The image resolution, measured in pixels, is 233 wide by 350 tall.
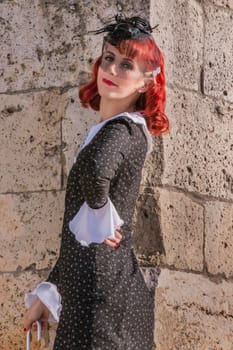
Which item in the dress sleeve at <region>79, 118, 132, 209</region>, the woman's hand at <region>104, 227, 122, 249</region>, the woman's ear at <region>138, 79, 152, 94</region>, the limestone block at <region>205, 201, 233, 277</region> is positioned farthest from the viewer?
the limestone block at <region>205, 201, 233, 277</region>

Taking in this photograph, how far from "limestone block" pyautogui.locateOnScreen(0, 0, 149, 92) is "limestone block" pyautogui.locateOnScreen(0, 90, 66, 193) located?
71 millimetres

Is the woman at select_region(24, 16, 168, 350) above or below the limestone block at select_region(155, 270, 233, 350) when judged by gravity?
above

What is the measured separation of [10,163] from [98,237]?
3.43ft

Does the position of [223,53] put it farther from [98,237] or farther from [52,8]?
[98,237]

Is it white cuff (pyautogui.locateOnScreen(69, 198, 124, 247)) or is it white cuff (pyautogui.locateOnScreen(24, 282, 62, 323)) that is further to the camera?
white cuff (pyautogui.locateOnScreen(24, 282, 62, 323))

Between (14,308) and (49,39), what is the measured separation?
109 cm

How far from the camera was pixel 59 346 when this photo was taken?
122 inches

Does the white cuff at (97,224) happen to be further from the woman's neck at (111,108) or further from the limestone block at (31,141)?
the limestone block at (31,141)

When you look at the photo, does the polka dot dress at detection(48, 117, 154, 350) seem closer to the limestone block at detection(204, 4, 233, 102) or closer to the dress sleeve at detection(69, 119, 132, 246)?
the dress sleeve at detection(69, 119, 132, 246)

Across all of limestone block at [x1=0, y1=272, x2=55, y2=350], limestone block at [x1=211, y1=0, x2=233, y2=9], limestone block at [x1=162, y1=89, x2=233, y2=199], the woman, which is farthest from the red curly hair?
limestone block at [x1=211, y1=0, x2=233, y2=9]

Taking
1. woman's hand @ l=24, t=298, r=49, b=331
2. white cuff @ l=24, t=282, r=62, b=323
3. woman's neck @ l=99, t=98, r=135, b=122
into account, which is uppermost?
woman's neck @ l=99, t=98, r=135, b=122

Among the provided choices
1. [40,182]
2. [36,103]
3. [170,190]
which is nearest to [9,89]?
[36,103]

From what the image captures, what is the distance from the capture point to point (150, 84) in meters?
3.39

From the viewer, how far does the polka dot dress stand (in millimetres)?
3049
